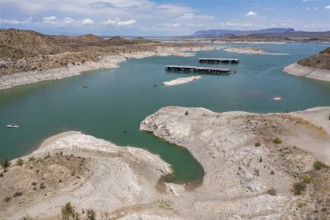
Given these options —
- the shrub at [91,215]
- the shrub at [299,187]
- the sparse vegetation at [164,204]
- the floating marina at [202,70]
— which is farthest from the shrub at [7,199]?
the floating marina at [202,70]

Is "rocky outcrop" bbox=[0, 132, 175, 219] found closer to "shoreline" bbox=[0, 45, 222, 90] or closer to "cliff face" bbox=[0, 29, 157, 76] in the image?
"shoreline" bbox=[0, 45, 222, 90]

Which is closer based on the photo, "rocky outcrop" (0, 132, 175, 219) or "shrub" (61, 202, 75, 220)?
"shrub" (61, 202, 75, 220)

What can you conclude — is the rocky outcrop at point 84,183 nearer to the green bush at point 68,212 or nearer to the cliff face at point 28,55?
the green bush at point 68,212

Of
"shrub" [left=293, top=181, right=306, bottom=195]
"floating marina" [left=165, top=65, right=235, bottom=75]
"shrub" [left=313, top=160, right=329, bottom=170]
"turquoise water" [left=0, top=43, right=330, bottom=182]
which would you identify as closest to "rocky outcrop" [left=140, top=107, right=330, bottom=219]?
"shrub" [left=293, top=181, right=306, bottom=195]

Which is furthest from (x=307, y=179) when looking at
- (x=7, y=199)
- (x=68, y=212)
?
(x=7, y=199)

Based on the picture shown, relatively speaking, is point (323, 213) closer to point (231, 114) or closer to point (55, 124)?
point (231, 114)
